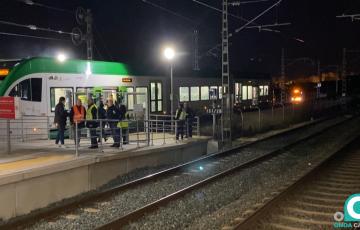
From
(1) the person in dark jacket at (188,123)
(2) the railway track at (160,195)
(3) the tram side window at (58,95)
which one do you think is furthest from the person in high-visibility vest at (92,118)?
(1) the person in dark jacket at (188,123)

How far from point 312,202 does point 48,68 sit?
1116cm

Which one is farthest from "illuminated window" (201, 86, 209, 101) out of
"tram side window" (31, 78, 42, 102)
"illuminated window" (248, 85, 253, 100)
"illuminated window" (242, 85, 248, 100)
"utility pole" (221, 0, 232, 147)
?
"tram side window" (31, 78, 42, 102)

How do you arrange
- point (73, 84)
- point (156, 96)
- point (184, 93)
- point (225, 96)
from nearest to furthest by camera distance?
point (73, 84), point (225, 96), point (156, 96), point (184, 93)

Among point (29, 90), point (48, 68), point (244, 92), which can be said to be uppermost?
point (48, 68)

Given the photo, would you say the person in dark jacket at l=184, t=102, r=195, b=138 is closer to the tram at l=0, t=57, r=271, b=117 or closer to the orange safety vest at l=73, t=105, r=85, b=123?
the tram at l=0, t=57, r=271, b=117

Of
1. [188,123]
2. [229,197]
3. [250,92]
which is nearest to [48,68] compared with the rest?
[188,123]

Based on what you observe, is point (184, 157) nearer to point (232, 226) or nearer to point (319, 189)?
point (319, 189)

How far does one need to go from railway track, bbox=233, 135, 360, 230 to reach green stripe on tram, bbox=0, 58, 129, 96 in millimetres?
9940

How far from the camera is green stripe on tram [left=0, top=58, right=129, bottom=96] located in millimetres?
16391

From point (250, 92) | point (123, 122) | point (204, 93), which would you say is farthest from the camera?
point (250, 92)

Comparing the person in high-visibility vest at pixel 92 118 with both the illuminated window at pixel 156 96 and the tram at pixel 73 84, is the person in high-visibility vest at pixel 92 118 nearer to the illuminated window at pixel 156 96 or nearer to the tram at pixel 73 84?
the tram at pixel 73 84

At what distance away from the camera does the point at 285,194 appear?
400 inches

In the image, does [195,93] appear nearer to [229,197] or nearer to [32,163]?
[32,163]

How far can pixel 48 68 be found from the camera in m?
17.1
